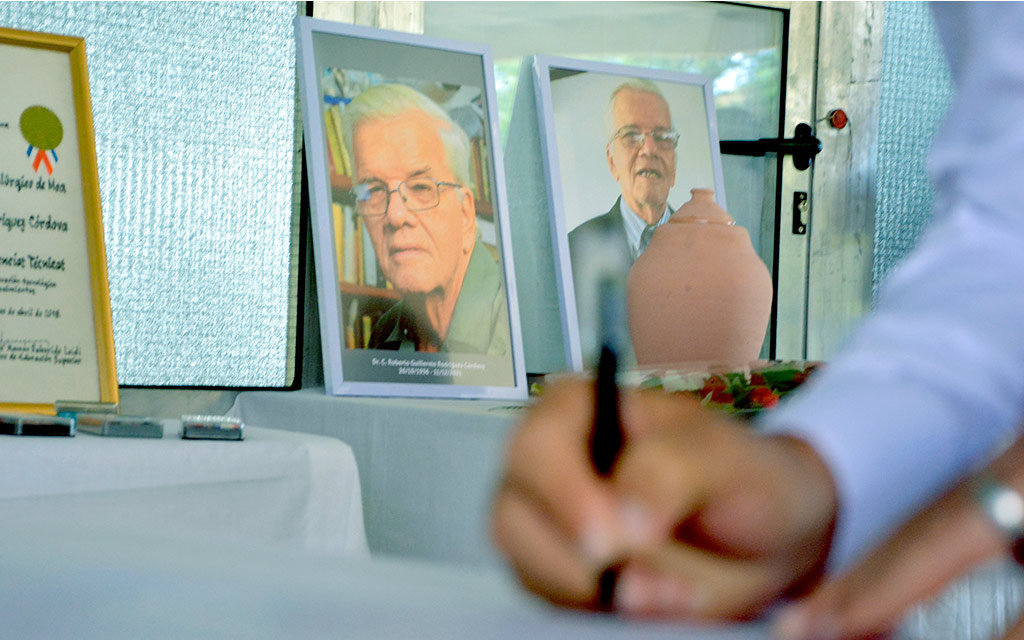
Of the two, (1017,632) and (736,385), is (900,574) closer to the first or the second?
(1017,632)

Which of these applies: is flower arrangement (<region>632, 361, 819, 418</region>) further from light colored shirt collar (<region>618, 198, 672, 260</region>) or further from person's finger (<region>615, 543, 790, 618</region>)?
person's finger (<region>615, 543, 790, 618</region>)

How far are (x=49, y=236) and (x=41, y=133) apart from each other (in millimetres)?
131

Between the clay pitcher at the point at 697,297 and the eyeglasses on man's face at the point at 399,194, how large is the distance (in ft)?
1.15

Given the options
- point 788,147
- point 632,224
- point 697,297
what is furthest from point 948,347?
point 788,147

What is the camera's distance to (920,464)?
313mm

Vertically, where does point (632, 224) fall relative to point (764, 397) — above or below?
above

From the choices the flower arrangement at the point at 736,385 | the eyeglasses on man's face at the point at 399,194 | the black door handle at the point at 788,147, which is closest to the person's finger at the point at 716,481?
the flower arrangement at the point at 736,385

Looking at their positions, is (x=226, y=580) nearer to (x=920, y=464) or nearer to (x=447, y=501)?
(x=920, y=464)

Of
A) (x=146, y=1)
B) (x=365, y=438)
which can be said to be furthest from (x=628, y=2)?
(x=365, y=438)

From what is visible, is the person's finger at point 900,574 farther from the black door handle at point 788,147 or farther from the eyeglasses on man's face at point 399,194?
the black door handle at point 788,147

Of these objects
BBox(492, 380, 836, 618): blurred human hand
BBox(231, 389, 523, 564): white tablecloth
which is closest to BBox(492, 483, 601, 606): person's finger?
BBox(492, 380, 836, 618): blurred human hand

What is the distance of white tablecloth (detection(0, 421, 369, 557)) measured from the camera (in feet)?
2.98

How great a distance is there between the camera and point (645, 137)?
6.53 ft

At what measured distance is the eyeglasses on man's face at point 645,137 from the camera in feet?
6.47
